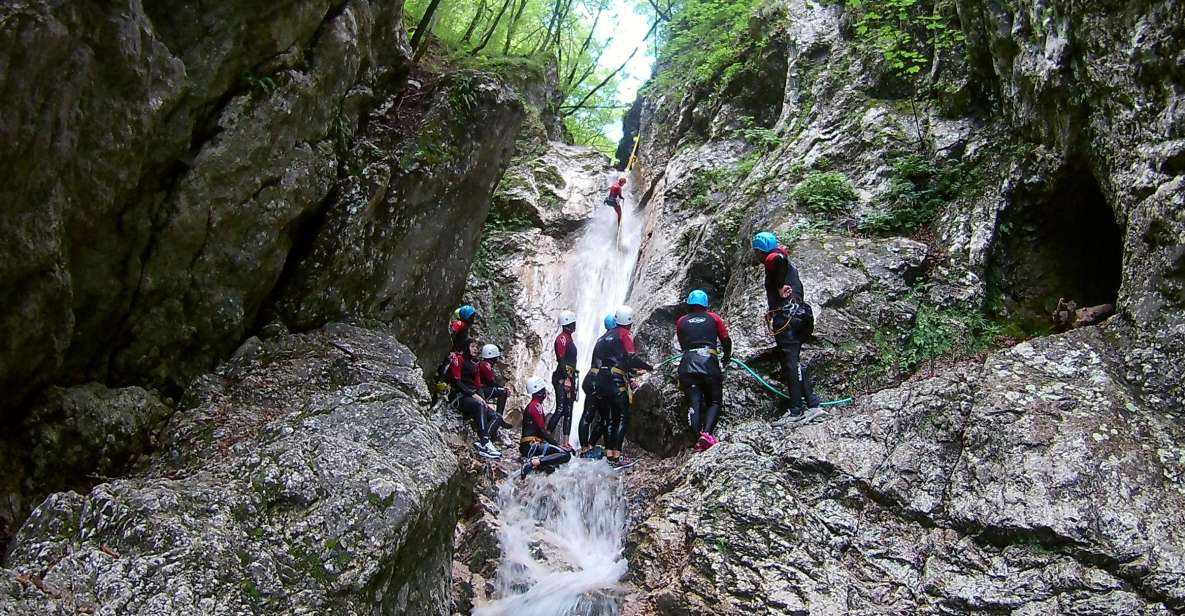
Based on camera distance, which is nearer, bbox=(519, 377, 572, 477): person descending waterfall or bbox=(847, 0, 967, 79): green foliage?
bbox=(519, 377, 572, 477): person descending waterfall

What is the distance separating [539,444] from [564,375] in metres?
1.78

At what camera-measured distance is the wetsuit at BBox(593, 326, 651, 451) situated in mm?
10305

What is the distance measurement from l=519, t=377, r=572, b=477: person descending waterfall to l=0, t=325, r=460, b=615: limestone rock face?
2.85m

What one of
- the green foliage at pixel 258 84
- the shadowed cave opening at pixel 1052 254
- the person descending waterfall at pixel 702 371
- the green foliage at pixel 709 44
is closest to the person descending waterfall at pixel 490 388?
the person descending waterfall at pixel 702 371

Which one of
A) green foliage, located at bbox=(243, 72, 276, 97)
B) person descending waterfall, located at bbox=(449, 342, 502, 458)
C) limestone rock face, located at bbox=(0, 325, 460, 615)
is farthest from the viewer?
person descending waterfall, located at bbox=(449, 342, 502, 458)

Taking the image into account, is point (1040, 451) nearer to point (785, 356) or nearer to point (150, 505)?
point (785, 356)

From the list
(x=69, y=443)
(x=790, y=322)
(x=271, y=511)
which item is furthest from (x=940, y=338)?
(x=69, y=443)

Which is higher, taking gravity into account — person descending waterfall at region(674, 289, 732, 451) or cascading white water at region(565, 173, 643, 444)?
cascading white water at region(565, 173, 643, 444)

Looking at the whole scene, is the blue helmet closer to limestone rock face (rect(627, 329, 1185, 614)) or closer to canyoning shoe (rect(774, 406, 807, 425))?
canyoning shoe (rect(774, 406, 807, 425))

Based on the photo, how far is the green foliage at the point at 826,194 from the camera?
457 inches

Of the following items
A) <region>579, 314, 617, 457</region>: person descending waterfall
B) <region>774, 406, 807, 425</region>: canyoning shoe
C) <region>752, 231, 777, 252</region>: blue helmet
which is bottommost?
<region>579, 314, 617, 457</region>: person descending waterfall

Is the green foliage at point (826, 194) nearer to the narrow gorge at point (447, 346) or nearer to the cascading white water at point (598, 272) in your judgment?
the narrow gorge at point (447, 346)

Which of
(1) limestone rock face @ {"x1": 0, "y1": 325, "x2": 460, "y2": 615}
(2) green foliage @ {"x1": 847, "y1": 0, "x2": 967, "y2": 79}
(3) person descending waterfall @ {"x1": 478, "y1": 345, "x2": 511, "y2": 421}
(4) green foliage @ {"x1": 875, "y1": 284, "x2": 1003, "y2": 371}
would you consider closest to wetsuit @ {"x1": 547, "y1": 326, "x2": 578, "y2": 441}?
(3) person descending waterfall @ {"x1": 478, "y1": 345, "x2": 511, "y2": 421}

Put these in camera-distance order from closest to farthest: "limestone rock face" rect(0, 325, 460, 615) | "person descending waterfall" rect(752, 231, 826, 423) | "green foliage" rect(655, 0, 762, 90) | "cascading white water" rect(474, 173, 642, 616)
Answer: "limestone rock face" rect(0, 325, 460, 615) → "cascading white water" rect(474, 173, 642, 616) → "person descending waterfall" rect(752, 231, 826, 423) → "green foliage" rect(655, 0, 762, 90)
